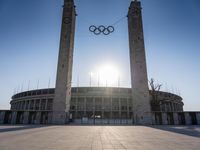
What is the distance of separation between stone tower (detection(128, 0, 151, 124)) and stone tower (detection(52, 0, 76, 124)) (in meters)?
15.9

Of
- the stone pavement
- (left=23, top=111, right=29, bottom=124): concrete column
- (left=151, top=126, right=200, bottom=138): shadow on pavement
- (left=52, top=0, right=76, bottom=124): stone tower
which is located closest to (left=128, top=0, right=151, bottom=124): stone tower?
(left=151, top=126, right=200, bottom=138): shadow on pavement

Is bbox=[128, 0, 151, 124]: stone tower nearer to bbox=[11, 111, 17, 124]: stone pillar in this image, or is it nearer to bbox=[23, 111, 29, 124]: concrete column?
bbox=[23, 111, 29, 124]: concrete column

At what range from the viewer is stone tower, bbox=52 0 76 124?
3073 centimetres

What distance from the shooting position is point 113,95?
6700 centimetres

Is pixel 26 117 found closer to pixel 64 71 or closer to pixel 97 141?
pixel 64 71

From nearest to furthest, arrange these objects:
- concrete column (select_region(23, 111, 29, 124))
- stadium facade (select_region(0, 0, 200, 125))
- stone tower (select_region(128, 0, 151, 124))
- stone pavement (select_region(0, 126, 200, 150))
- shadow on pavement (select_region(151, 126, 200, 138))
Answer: stone pavement (select_region(0, 126, 200, 150)) → shadow on pavement (select_region(151, 126, 200, 138)) → concrete column (select_region(23, 111, 29, 124)) → stadium facade (select_region(0, 0, 200, 125)) → stone tower (select_region(128, 0, 151, 124))

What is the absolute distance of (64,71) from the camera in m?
33.2

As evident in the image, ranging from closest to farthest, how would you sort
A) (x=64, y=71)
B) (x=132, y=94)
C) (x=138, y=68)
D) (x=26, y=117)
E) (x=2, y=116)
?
(x=2, y=116) < (x=26, y=117) < (x=64, y=71) < (x=138, y=68) < (x=132, y=94)

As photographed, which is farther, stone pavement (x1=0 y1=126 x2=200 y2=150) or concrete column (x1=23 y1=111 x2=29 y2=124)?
concrete column (x1=23 y1=111 x2=29 y2=124)

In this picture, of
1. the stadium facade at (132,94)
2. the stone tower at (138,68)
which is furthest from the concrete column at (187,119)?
the stone tower at (138,68)

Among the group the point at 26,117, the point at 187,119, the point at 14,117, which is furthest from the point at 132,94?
the point at 14,117

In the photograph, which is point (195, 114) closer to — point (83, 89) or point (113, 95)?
point (113, 95)

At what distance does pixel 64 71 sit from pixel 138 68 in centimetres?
1785

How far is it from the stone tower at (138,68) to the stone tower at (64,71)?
1586cm
